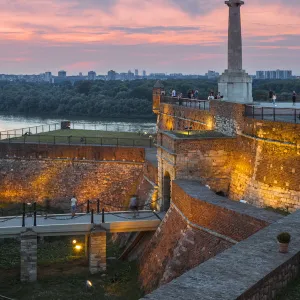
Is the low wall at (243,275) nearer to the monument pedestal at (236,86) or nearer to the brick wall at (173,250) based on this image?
the brick wall at (173,250)

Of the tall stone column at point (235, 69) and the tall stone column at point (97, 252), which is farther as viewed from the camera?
the tall stone column at point (235, 69)

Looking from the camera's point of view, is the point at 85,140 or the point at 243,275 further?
the point at 85,140

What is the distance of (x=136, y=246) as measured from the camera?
65.0ft

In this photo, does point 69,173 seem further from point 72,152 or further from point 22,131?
point 22,131

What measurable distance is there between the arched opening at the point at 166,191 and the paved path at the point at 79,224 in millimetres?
643

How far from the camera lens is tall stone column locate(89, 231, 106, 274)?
17950 millimetres

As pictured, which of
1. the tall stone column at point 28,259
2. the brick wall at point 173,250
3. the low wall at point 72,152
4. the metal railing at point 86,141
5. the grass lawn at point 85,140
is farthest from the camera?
the grass lawn at point 85,140

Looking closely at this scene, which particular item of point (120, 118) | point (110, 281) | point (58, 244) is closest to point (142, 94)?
point (120, 118)

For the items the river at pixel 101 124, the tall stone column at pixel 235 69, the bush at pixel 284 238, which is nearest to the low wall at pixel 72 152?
the tall stone column at pixel 235 69

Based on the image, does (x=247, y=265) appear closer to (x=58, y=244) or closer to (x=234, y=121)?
(x=234, y=121)

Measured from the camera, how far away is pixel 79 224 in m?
18.3

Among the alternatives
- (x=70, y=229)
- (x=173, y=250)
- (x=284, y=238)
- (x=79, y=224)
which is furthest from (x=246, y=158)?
(x=284, y=238)

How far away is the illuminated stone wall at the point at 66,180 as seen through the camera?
2900 centimetres

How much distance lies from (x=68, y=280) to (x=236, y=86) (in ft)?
42.4
